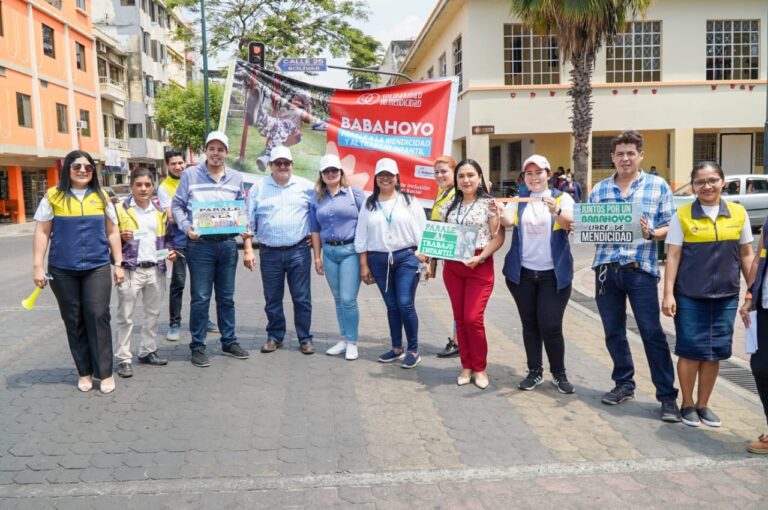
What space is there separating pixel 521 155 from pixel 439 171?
77.0ft

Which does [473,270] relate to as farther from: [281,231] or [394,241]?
[281,231]

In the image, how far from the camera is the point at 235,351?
21.5ft

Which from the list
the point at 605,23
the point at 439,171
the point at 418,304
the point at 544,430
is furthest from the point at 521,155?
the point at 544,430

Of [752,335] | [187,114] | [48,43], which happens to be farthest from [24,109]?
[752,335]

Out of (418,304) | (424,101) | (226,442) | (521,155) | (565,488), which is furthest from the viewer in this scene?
(521,155)

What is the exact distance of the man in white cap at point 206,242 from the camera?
245 inches

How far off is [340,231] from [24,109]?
3015 centimetres

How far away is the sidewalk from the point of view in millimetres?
3658

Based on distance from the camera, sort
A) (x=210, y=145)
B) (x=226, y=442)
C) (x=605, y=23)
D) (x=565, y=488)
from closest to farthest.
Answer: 1. (x=565, y=488)
2. (x=226, y=442)
3. (x=210, y=145)
4. (x=605, y=23)

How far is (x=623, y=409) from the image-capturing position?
16.4ft

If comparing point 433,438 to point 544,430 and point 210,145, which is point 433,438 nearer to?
point 544,430

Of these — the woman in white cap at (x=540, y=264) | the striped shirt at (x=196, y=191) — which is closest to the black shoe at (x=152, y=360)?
the striped shirt at (x=196, y=191)

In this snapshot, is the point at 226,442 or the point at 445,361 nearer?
the point at 226,442

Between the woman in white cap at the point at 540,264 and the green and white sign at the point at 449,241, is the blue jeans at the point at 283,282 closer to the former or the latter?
the green and white sign at the point at 449,241
